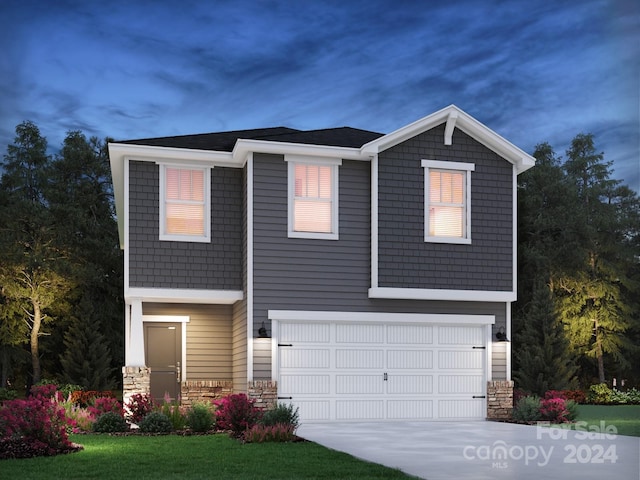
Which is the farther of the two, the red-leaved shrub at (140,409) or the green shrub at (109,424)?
the red-leaved shrub at (140,409)

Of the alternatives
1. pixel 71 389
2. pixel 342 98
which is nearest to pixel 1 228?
pixel 71 389

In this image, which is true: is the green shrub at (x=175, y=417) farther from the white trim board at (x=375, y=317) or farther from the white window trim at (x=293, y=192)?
the white window trim at (x=293, y=192)

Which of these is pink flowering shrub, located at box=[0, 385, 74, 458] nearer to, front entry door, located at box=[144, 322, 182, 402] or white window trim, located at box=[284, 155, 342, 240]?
white window trim, located at box=[284, 155, 342, 240]

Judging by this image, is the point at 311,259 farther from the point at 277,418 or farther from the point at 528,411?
the point at 528,411

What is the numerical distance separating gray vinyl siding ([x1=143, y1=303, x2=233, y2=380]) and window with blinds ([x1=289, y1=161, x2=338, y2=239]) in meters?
3.39

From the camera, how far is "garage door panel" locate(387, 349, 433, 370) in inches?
705

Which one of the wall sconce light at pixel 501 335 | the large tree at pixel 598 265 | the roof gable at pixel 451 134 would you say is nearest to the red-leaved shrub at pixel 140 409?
the roof gable at pixel 451 134

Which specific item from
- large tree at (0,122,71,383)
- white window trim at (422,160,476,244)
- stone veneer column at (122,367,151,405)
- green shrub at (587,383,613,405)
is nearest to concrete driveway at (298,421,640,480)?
stone veneer column at (122,367,151,405)

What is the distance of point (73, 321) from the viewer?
2758cm

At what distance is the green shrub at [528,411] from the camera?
1680cm

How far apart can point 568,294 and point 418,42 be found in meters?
28.0

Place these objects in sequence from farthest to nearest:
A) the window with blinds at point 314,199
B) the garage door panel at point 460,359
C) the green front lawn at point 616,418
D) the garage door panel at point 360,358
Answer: the garage door panel at point 460,359 → the garage door panel at point 360,358 → the window with blinds at point 314,199 → the green front lawn at point 616,418

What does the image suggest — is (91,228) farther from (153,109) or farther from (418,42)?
(418,42)

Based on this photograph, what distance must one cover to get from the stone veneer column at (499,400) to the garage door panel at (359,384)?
2.57 meters
